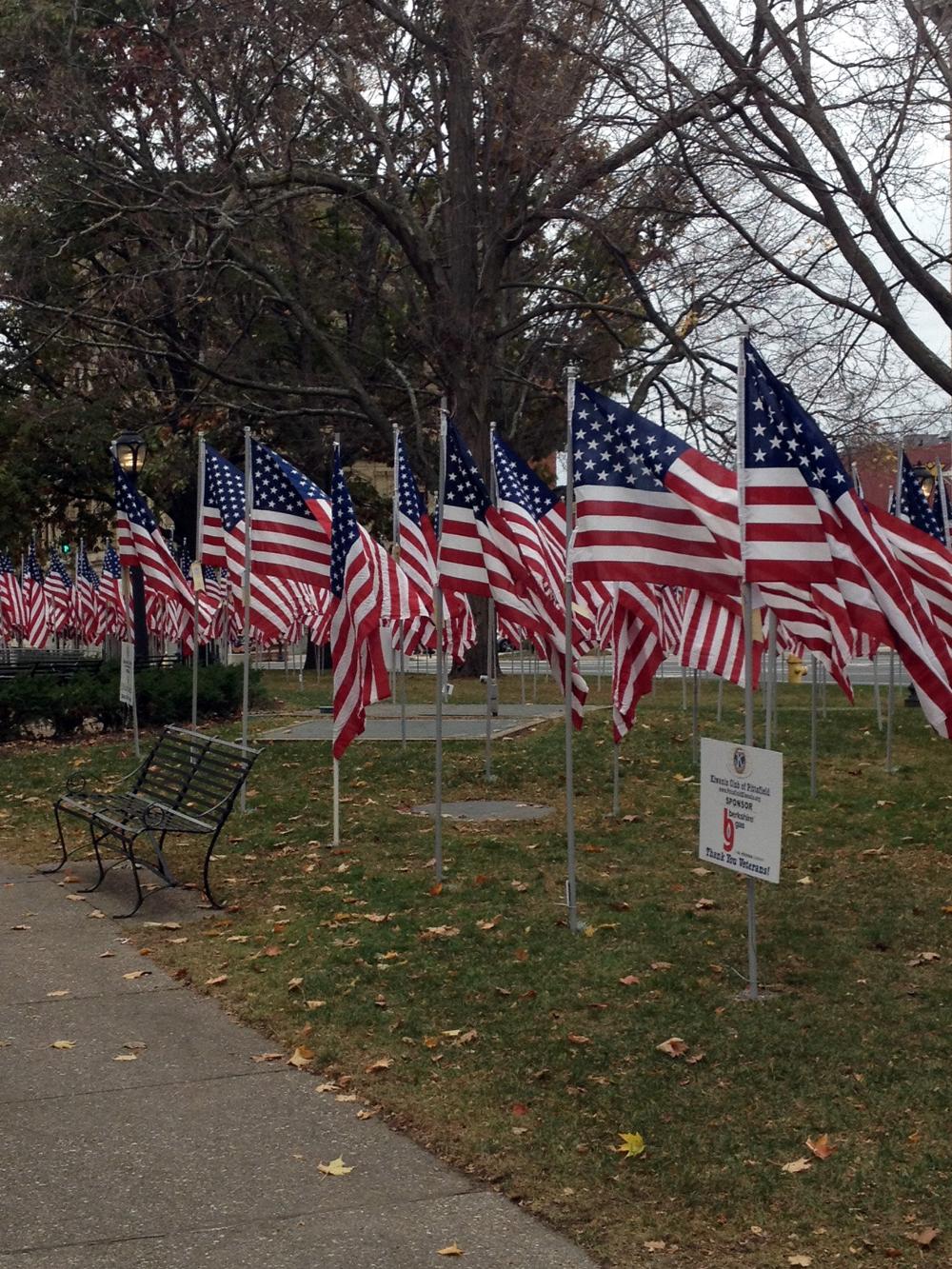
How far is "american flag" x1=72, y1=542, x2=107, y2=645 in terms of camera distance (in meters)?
40.0

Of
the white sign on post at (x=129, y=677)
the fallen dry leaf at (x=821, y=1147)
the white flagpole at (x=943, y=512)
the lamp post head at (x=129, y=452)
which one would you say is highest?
the lamp post head at (x=129, y=452)

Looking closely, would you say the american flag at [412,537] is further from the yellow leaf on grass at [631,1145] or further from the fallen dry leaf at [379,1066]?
the yellow leaf on grass at [631,1145]

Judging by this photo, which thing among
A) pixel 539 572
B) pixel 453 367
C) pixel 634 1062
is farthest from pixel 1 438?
pixel 634 1062

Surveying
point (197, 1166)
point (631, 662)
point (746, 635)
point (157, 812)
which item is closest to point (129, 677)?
point (157, 812)

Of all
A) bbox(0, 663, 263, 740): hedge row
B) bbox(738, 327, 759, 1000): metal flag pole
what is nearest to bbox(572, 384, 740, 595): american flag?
bbox(738, 327, 759, 1000): metal flag pole

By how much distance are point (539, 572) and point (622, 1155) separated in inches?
235

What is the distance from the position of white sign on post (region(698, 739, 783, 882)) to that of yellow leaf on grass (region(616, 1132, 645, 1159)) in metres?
1.94

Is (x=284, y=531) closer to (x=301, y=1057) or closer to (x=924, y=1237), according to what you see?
(x=301, y=1057)

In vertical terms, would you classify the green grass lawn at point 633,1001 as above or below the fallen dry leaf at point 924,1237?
above

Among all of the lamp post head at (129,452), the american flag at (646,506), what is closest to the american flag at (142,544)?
the lamp post head at (129,452)

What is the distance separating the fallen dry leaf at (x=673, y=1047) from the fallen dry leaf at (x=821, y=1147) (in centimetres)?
113

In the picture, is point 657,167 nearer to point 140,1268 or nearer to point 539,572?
point 539,572

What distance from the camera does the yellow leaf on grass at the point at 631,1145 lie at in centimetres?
598

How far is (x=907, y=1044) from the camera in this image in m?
7.16
